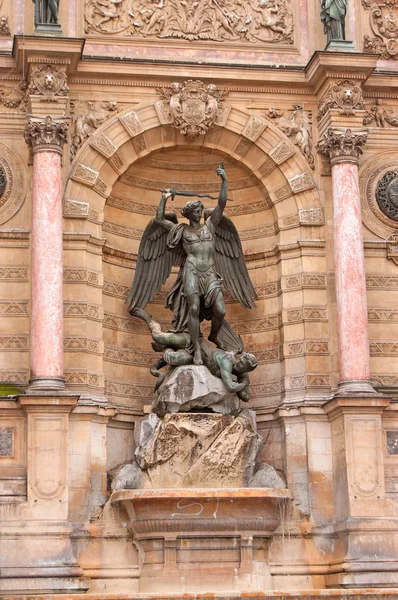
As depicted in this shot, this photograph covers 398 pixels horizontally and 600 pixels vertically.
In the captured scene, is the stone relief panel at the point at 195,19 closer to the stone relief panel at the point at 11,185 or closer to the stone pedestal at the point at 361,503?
the stone relief panel at the point at 11,185

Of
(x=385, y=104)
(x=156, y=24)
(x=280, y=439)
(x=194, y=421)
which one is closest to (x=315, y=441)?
(x=280, y=439)

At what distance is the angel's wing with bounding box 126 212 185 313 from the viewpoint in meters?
19.5

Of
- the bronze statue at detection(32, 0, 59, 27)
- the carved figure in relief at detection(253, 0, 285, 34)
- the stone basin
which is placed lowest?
the stone basin

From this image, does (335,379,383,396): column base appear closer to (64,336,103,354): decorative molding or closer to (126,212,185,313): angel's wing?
(126,212,185,313): angel's wing

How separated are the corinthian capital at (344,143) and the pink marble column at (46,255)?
13.4 feet

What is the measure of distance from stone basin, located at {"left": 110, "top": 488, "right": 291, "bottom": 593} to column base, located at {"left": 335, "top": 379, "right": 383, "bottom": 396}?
176 centimetres

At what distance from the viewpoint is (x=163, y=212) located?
754 inches

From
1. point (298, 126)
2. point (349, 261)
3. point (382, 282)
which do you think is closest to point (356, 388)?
point (349, 261)

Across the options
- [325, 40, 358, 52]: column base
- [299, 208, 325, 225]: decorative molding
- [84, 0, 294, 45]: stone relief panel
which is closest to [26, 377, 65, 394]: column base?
[299, 208, 325, 225]: decorative molding

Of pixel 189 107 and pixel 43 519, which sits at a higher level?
pixel 189 107

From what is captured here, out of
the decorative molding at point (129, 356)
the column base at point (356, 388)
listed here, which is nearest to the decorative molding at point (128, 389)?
the decorative molding at point (129, 356)

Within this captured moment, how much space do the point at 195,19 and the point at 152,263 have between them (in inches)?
158

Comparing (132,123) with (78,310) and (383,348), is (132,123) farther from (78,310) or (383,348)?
(383,348)

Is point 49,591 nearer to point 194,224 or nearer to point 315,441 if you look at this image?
point 315,441
